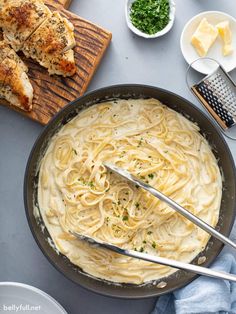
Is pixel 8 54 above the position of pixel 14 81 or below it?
above

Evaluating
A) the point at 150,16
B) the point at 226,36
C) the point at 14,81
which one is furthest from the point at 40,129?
the point at 226,36

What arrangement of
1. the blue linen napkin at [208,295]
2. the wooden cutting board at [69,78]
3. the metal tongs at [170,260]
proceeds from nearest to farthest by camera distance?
the metal tongs at [170,260], the blue linen napkin at [208,295], the wooden cutting board at [69,78]

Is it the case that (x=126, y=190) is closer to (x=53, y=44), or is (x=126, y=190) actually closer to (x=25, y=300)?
(x=25, y=300)

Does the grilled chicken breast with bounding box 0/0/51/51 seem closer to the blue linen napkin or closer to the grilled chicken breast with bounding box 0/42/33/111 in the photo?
the grilled chicken breast with bounding box 0/42/33/111

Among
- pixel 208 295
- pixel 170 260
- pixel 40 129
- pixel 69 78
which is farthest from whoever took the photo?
pixel 40 129

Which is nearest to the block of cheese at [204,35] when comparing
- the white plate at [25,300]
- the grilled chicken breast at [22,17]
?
the grilled chicken breast at [22,17]

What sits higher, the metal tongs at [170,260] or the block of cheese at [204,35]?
the block of cheese at [204,35]

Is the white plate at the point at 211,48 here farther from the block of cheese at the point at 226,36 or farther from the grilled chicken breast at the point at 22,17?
the grilled chicken breast at the point at 22,17

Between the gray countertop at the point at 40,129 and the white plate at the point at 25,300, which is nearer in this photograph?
the white plate at the point at 25,300
